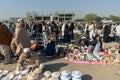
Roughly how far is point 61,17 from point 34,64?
71.3m

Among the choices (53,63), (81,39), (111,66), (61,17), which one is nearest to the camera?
(111,66)

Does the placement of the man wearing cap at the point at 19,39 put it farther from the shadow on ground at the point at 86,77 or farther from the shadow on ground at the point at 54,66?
the shadow on ground at the point at 86,77

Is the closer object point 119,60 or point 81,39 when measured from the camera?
point 119,60

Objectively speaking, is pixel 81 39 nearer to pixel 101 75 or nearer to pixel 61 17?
pixel 101 75

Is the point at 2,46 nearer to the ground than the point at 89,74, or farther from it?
farther from it

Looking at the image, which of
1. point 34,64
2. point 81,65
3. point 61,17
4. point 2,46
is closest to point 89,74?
point 81,65

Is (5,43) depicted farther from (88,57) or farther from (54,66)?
(88,57)

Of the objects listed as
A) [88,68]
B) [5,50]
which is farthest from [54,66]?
[5,50]

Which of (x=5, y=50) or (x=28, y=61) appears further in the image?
(x=5, y=50)

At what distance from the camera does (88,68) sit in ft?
25.3

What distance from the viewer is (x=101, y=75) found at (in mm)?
6961

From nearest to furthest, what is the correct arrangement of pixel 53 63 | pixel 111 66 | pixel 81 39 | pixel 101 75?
pixel 101 75
pixel 111 66
pixel 53 63
pixel 81 39

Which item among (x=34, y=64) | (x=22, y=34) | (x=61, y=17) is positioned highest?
(x=22, y=34)

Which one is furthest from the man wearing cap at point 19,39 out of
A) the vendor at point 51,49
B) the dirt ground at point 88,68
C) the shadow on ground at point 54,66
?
the vendor at point 51,49
